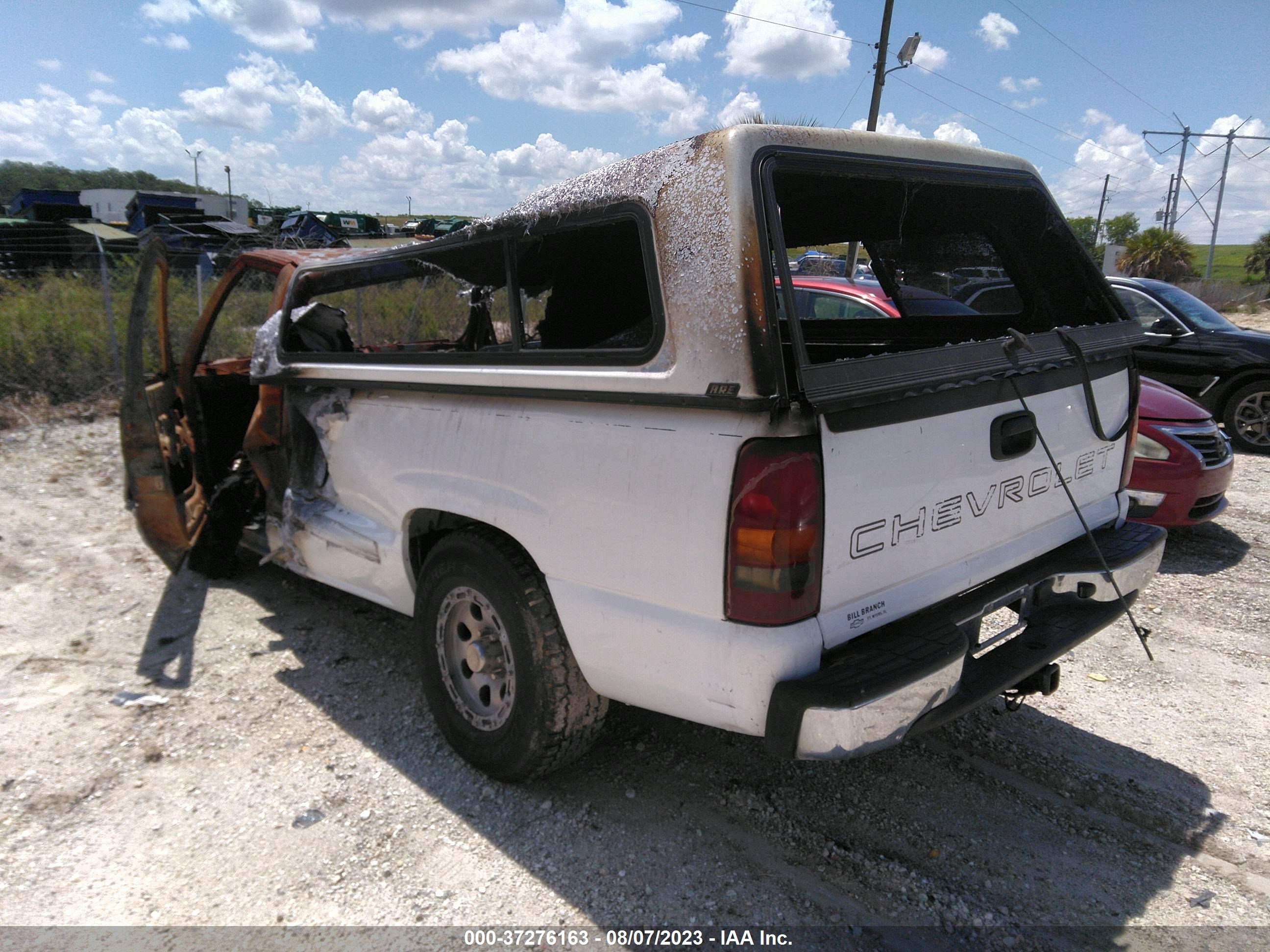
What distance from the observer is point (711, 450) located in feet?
6.70

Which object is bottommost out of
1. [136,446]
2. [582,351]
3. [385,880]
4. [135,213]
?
[385,880]

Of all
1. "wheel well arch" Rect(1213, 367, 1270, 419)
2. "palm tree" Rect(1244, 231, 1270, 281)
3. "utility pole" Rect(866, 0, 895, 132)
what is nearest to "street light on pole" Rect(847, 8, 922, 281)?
"utility pole" Rect(866, 0, 895, 132)

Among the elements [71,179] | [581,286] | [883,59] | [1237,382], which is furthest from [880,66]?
[71,179]

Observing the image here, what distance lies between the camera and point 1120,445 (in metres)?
3.13

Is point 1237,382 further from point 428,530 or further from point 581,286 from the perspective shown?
point 428,530

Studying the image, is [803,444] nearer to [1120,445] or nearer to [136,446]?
[1120,445]

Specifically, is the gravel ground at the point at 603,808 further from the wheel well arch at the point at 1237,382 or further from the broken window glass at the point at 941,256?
the wheel well arch at the point at 1237,382

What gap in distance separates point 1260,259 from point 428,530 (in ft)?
175

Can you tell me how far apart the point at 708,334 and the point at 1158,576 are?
174 inches

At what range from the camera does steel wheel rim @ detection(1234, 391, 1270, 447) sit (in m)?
7.97

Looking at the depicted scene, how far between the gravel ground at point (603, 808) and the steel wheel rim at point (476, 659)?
28 centimetres

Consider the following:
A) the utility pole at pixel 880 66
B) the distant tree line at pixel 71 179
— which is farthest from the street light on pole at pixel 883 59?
the distant tree line at pixel 71 179

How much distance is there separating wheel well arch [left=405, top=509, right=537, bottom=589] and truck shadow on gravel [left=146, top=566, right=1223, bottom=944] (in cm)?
68

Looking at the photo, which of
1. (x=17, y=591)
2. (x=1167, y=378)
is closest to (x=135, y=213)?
(x=17, y=591)
